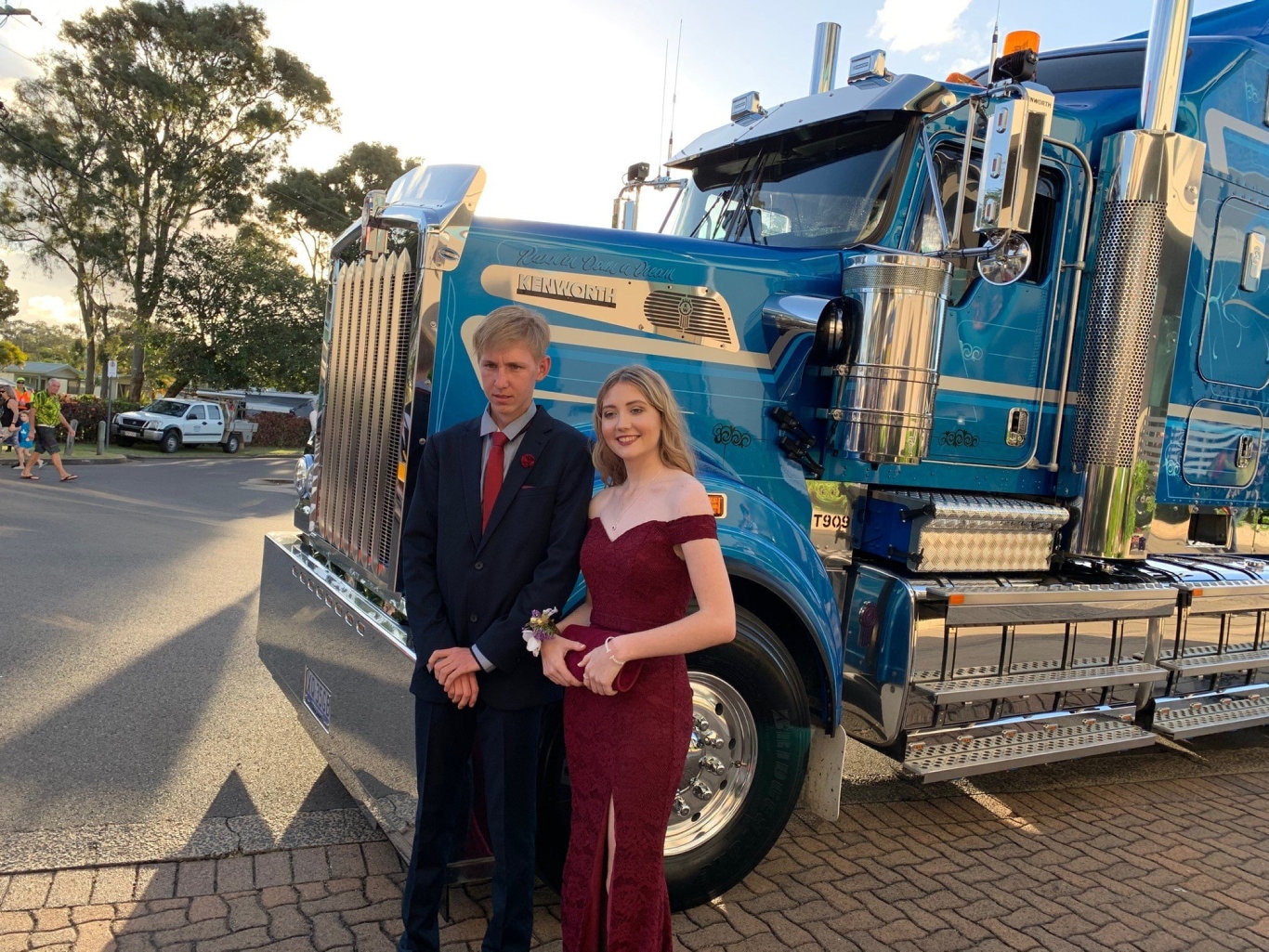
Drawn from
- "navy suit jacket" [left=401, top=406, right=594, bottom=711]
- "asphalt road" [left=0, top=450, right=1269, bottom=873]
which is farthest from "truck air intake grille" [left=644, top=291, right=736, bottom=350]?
"asphalt road" [left=0, top=450, right=1269, bottom=873]

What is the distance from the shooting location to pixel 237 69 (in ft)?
106

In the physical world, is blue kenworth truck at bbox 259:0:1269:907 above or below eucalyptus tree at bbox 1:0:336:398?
below

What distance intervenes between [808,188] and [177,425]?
27080mm

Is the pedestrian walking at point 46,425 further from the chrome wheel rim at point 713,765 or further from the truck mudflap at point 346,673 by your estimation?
the chrome wheel rim at point 713,765

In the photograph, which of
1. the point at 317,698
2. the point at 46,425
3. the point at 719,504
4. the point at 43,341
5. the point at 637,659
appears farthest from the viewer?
the point at 43,341

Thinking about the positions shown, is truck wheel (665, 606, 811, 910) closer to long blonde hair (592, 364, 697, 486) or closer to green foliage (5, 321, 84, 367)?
long blonde hair (592, 364, 697, 486)

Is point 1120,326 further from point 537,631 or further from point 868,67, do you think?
point 537,631

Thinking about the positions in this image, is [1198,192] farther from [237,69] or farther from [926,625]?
[237,69]

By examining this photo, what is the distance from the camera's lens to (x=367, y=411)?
369 centimetres

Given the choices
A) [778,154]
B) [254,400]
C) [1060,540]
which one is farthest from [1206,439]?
[254,400]

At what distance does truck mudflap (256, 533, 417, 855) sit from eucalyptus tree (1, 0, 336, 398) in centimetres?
3184

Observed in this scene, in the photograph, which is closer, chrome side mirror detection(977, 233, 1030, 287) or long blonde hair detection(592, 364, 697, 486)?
long blonde hair detection(592, 364, 697, 486)

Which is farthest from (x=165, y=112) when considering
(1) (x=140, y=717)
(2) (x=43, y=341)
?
(2) (x=43, y=341)

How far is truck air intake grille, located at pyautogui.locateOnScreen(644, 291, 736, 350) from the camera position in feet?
11.6
